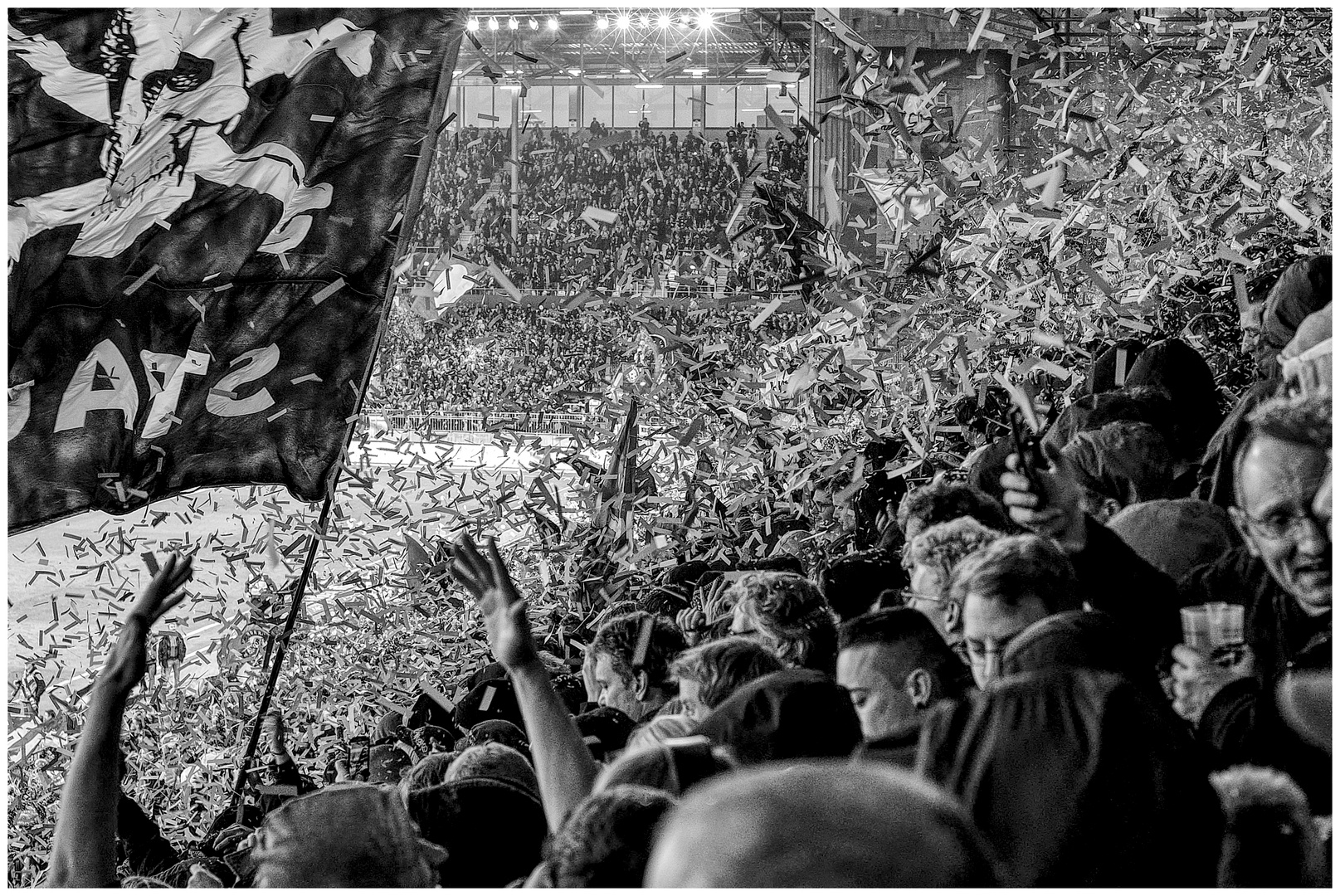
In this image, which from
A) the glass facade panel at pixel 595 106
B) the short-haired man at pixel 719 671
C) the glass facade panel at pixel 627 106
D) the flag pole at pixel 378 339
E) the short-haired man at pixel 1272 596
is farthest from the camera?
the glass facade panel at pixel 627 106

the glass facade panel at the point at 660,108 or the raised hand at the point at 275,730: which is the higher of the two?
the glass facade panel at the point at 660,108

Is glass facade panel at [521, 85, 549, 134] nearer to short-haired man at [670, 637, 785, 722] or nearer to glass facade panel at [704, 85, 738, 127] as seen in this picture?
glass facade panel at [704, 85, 738, 127]

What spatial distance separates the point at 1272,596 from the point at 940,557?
52cm

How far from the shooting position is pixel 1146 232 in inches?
133

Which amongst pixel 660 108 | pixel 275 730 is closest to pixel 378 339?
pixel 275 730

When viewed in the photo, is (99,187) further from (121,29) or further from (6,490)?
(6,490)

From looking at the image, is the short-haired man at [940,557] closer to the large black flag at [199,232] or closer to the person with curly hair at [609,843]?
the person with curly hair at [609,843]

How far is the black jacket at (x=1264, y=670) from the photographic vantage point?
1.56m

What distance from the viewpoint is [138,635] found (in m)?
2.03

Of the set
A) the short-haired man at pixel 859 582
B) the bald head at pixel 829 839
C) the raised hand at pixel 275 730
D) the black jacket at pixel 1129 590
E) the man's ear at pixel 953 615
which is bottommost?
the raised hand at pixel 275 730

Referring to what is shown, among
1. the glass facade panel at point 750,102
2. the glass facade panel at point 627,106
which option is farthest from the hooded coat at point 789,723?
the glass facade panel at point 627,106

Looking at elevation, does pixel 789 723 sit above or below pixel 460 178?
above

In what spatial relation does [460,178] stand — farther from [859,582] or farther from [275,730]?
[859,582]

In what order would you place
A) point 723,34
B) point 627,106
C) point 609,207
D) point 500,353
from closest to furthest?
1. point 723,34
2. point 500,353
3. point 609,207
4. point 627,106
